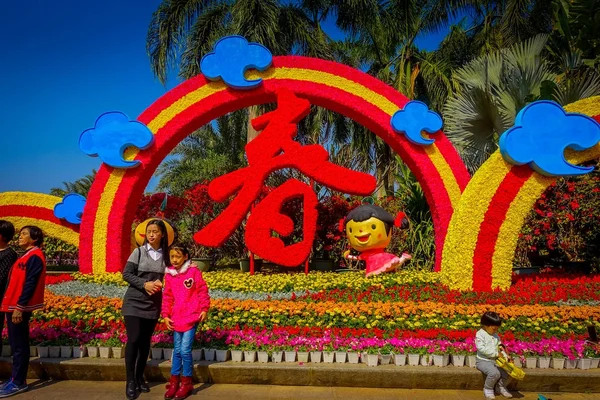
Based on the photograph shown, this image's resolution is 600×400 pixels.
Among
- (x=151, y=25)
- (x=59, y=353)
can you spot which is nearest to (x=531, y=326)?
(x=59, y=353)

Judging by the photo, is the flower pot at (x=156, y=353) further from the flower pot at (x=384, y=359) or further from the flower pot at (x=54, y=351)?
the flower pot at (x=384, y=359)

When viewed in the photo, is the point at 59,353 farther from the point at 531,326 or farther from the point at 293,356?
the point at 531,326

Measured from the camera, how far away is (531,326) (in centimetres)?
466

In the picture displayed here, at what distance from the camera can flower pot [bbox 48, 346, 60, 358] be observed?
4.20 m

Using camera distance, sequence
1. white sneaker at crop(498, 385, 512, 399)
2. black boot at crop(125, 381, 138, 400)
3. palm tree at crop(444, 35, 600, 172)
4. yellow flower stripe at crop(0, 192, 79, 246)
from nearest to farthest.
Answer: black boot at crop(125, 381, 138, 400)
white sneaker at crop(498, 385, 512, 399)
palm tree at crop(444, 35, 600, 172)
yellow flower stripe at crop(0, 192, 79, 246)

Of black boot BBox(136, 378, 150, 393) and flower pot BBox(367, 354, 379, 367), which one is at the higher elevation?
flower pot BBox(367, 354, 379, 367)

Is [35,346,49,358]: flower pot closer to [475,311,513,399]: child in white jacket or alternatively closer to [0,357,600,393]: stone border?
[0,357,600,393]: stone border

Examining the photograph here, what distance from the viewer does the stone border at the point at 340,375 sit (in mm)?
3801

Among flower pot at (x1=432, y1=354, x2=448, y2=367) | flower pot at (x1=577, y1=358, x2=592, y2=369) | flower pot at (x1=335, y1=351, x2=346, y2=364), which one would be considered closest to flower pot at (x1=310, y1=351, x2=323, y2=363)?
flower pot at (x1=335, y1=351, x2=346, y2=364)

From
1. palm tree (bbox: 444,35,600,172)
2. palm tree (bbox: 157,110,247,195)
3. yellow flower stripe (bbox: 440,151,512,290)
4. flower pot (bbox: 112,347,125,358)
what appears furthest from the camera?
palm tree (bbox: 157,110,247,195)

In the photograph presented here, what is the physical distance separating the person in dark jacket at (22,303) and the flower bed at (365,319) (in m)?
0.65

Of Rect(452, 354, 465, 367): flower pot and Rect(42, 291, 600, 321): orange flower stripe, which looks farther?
Rect(42, 291, 600, 321): orange flower stripe

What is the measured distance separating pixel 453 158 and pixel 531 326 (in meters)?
3.76

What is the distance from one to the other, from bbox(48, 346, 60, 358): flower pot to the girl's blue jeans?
138cm
